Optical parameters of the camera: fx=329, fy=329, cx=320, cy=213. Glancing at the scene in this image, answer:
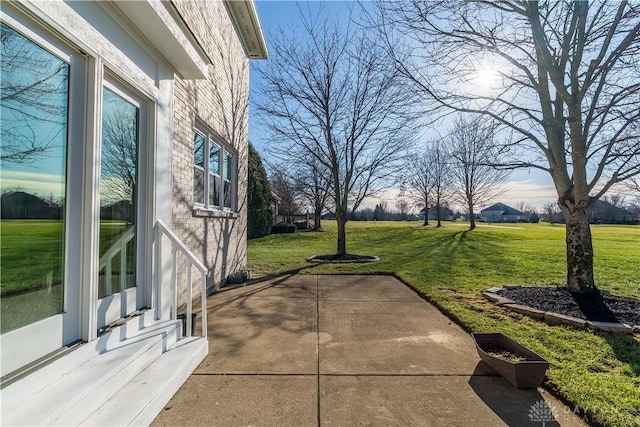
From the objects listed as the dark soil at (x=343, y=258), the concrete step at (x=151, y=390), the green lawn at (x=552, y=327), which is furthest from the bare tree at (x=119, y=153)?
the dark soil at (x=343, y=258)

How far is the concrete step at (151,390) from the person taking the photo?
2.21 metres

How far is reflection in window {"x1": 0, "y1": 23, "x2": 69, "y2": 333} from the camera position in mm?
2045

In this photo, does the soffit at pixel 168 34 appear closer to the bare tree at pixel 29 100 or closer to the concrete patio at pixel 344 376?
the bare tree at pixel 29 100

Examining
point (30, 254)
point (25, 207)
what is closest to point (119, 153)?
point (25, 207)

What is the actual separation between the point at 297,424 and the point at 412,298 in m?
4.26

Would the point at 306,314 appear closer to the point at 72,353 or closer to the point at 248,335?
the point at 248,335

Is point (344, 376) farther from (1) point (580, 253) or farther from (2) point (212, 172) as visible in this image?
(1) point (580, 253)

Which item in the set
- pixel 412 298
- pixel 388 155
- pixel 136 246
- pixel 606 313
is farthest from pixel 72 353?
pixel 388 155

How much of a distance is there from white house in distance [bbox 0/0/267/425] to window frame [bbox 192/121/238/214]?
1.41 meters

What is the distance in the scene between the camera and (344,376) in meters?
3.24

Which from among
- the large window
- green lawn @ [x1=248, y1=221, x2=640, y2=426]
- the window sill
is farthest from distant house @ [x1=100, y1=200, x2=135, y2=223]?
green lawn @ [x1=248, y1=221, x2=640, y2=426]

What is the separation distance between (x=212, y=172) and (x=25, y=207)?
4779 millimetres

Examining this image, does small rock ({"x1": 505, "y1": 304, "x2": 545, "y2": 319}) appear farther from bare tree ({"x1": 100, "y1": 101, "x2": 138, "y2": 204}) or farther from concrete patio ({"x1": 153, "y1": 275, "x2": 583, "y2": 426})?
bare tree ({"x1": 100, "y1": 101, "x2": 138, "y2": 204})

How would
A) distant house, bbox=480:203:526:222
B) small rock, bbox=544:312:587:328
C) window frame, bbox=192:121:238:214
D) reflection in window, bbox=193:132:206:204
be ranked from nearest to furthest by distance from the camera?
small rock, bbox=544:312:587:328
reflection in window, bbox=193:132:206:204
window frame, bbox=192:121:238:214
distant house, bbox=480:203:526:222
